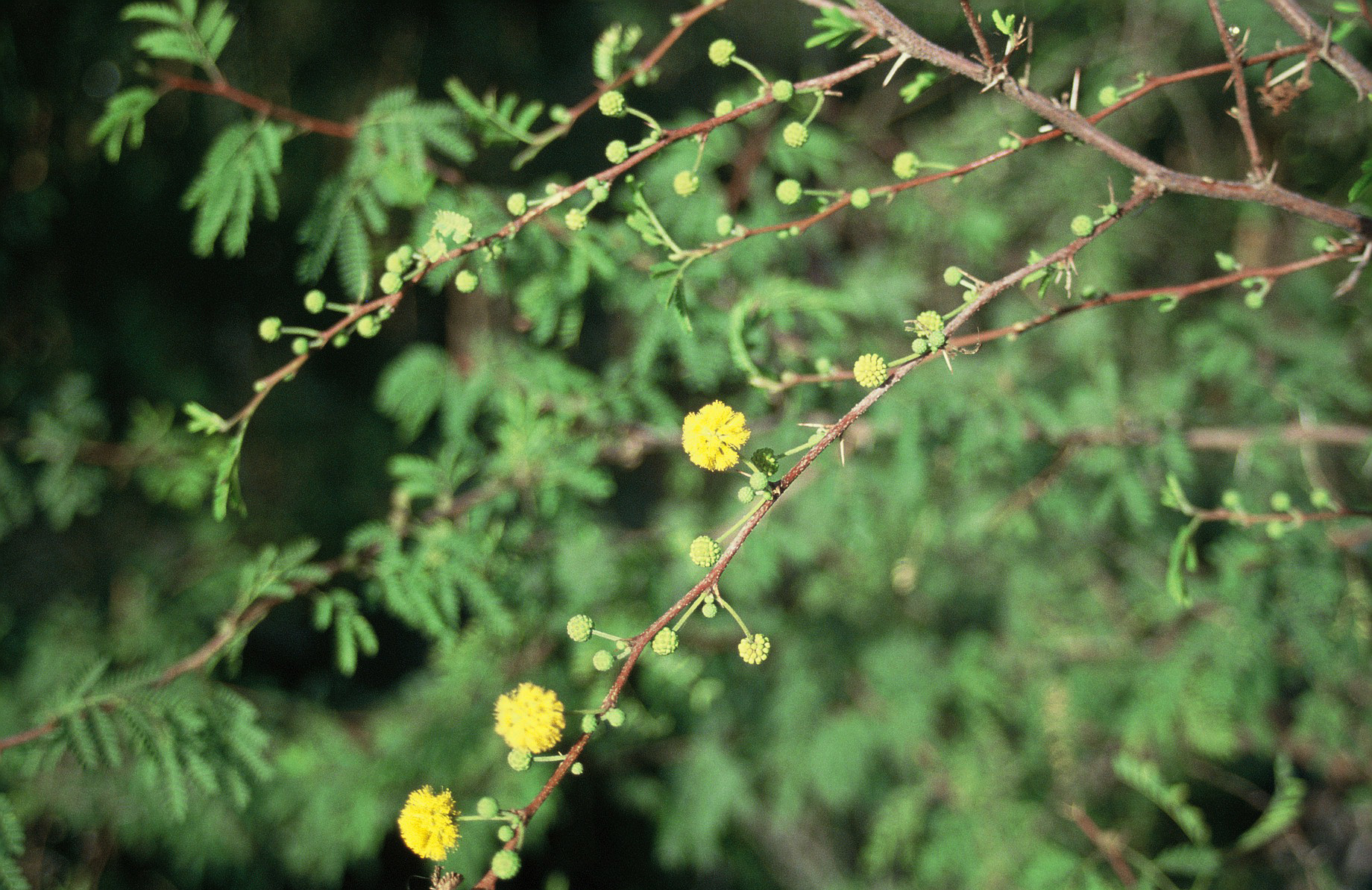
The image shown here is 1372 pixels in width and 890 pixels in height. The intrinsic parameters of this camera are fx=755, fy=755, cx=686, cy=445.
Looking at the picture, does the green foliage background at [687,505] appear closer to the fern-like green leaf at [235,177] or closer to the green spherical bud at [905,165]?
the fern-like green leaf at [235,177]

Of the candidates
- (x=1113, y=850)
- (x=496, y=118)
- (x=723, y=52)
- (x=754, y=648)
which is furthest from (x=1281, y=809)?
(x=496, y=118)

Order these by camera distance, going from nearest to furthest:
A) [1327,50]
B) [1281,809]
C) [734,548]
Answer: [734,548] < [1327,50] < [1281,809]

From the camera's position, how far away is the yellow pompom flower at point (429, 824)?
2.81 feet

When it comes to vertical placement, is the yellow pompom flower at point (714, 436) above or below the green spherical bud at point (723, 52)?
below

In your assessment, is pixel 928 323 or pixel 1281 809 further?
pixel 1281 809

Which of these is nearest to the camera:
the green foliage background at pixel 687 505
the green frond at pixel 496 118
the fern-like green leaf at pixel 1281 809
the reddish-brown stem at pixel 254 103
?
the green frond at pixel 496 118

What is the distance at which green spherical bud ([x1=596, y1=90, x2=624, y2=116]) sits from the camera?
97 cm

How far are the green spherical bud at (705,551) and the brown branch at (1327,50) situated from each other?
2.91 feet

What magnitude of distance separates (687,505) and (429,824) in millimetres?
2055

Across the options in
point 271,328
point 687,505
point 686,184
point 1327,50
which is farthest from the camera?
point 687,505

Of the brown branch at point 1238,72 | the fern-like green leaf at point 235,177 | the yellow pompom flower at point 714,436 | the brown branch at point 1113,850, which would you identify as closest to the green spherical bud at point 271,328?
the fern-like green leaf at point 235,177

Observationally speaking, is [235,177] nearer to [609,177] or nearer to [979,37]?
[609,177]

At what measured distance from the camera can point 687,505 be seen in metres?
2.88

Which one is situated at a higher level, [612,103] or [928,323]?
[612,103]
